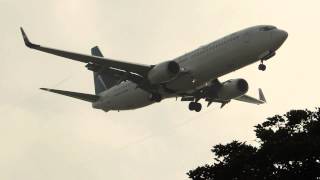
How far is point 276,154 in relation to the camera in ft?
119

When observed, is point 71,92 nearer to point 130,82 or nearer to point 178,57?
point 130,82

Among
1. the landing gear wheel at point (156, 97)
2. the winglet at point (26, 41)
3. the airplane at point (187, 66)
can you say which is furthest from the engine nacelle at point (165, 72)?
the winglet at point (26, 41)

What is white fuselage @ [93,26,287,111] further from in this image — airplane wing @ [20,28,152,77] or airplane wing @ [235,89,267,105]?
airplane wing @ [235,89,267,105]

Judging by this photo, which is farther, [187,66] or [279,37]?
[187,66]

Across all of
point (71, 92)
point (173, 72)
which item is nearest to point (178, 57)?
point (173, 72)

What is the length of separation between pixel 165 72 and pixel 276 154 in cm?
2368

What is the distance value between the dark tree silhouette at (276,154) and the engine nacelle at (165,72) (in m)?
20.2

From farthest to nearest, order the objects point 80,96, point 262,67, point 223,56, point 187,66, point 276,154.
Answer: point 80,96, point 187,66, point 223,56, point 262,67, point 276,154

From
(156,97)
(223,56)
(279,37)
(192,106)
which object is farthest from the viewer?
(192,106)

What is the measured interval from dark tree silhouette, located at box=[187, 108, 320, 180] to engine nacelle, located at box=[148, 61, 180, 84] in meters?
20.2

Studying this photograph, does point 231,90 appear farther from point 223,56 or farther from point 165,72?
point 165,72

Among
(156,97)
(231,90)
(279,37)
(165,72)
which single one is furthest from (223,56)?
(231,90)

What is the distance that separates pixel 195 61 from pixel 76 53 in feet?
31.9

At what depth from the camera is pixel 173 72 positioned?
58.9m
